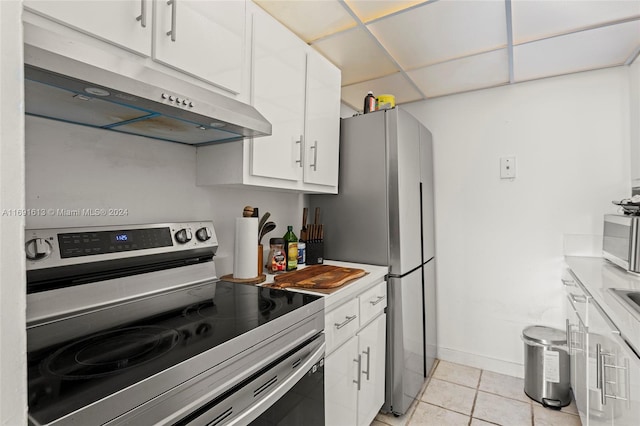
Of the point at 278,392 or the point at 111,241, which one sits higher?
the point at 111,241

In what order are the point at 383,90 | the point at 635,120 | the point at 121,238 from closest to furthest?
1. the point at 121,238
2. the point at 635,120
3. the point at 383,90

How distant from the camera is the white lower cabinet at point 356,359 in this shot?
4.52ft

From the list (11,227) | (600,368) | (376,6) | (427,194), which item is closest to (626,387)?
(600,368)

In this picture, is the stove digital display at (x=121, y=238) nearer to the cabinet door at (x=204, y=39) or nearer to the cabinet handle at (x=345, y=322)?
the cabinet door at (x=204, y=39)


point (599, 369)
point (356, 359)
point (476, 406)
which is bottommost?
point (476, 406)

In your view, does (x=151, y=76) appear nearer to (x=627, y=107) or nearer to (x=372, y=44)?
(x=372, y=44)

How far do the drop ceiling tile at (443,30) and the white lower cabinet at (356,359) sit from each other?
1.42m

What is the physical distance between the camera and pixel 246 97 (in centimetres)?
136

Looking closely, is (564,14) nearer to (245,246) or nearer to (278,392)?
(245,246)

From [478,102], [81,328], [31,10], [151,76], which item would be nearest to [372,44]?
[478,102]

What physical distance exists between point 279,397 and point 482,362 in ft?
7.25

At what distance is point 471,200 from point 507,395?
Answer: 1419 mm

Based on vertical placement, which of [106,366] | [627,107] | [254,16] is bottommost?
[106,366]

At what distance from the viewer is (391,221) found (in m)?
1.96
